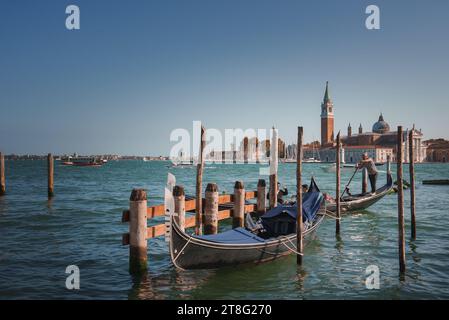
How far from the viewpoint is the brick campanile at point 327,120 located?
133 metres

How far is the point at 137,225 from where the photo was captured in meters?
7.32

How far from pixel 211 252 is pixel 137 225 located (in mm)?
1612

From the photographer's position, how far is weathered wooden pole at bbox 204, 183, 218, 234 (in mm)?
10102

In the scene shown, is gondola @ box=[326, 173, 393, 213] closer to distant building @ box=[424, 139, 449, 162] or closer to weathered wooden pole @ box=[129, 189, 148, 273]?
weathered wooden pole @ box=[129, 189, 148, 273]

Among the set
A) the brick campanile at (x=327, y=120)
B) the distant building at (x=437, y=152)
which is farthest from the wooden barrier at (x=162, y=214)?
the distant building at (x=437, y=152)

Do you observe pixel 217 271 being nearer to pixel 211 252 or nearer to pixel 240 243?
pixel 211 252

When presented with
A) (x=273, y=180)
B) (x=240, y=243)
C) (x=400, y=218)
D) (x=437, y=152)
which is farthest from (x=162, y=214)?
(x=437, y=152)

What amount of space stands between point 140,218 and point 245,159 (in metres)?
123

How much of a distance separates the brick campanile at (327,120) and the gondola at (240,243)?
128473 millimetres

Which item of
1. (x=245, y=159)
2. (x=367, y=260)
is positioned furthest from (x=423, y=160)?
(x=367, y=260)

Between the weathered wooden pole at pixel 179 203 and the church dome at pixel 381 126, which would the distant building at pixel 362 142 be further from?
the weathered wooden pole at pixel 179 203

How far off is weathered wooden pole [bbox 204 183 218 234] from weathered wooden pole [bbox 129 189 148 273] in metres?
2.91

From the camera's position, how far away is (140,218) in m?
7.31
